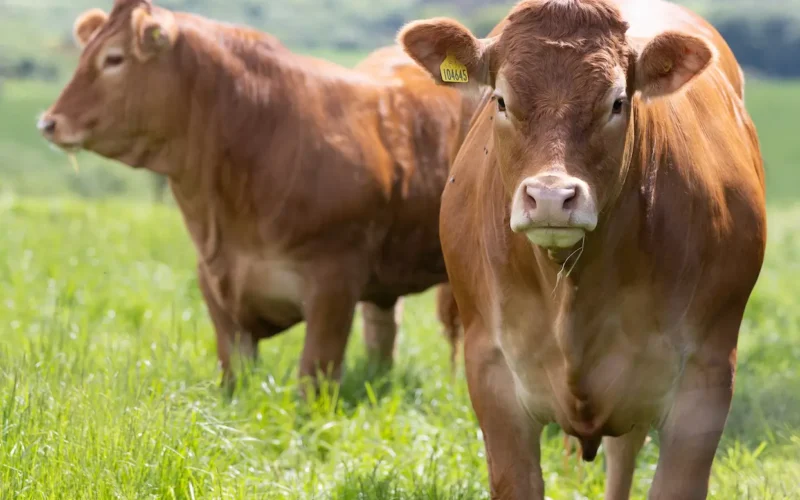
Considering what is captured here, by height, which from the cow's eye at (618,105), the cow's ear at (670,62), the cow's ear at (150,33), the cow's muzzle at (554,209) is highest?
the cow's ear at (670,62)

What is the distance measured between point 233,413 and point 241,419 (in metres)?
0.11

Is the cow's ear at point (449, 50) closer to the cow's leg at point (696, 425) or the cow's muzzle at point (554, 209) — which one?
the cow's muzzle at point (554, 209)

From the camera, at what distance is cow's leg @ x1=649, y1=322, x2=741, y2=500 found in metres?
3.71

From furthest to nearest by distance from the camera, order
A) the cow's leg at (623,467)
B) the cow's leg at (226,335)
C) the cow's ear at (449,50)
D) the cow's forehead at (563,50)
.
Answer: the cow's leg at (226,335)
the cow's leg at (623,467)
the cow's ear at (449,50)
the cow's forehead at (563,50)

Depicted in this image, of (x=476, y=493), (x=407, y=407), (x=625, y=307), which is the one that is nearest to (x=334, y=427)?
(x=407, y=407)

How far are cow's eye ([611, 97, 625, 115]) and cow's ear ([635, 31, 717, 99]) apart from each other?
0.17 metres

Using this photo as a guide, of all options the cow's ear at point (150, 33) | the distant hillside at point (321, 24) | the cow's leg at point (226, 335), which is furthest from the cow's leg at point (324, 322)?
the distant hillside at point (321, 24)

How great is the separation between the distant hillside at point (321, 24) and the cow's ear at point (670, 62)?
5232 centimetres

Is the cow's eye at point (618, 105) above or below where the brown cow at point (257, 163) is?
above

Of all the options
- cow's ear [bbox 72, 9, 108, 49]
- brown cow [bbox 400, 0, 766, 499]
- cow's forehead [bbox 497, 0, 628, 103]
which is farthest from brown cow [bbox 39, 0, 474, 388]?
cow's forehead [bbox 497, 0, 628, 103]

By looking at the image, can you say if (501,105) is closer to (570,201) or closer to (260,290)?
(570,201)

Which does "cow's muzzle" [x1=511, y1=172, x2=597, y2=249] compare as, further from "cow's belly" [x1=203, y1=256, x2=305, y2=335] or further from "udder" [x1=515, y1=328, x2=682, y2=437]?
"cow's belly" [x1=203, y1=256, x2=305, y2=335]

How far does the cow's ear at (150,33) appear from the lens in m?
6.19

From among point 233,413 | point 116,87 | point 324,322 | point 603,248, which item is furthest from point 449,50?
point 116,87
